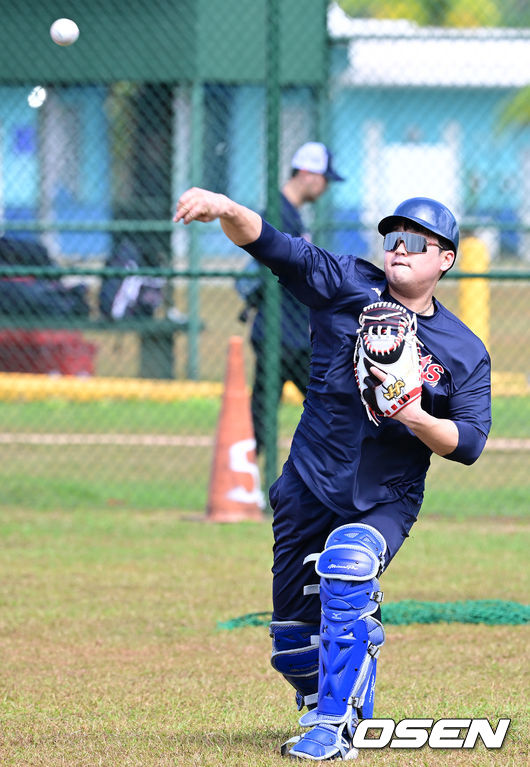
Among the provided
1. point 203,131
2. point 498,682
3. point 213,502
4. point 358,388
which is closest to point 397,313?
point 358,388

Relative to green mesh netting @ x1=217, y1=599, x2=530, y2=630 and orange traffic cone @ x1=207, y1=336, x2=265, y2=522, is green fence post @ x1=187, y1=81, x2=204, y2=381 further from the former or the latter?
green mesh netting @ x1=217, y1=599, x2=530, y2=630

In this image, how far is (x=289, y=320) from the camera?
340 inches

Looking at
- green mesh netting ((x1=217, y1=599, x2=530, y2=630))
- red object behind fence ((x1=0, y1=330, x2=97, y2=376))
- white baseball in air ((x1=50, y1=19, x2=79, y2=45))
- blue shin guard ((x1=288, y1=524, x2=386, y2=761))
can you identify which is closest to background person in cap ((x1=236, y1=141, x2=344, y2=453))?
white baseball in air ((x1=50, y1=19, x2=79, y2=45))

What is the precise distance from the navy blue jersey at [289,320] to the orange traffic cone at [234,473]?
0.53m

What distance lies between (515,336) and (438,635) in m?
13.4

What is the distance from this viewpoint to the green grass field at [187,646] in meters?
3.97

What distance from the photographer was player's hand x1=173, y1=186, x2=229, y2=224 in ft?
11.9

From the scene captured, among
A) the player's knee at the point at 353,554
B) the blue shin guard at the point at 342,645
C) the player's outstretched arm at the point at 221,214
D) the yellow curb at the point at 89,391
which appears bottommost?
the yellow curb at the point at 89,391

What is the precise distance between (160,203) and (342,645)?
11.7 m

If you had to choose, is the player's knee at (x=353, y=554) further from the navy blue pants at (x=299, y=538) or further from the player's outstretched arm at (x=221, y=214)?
the player's outstretched arm at (x=221, y=214)

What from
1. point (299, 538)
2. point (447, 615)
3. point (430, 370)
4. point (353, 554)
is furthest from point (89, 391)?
point (353, 554)

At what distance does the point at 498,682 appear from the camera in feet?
15.6

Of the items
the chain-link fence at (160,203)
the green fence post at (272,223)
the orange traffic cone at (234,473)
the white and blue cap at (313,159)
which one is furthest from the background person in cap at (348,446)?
the chain-link fence at (160,203)

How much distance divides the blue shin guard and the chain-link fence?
5.46 meters
